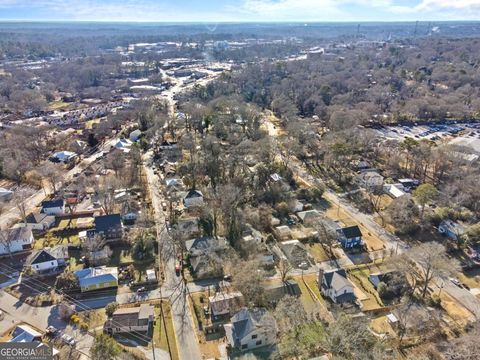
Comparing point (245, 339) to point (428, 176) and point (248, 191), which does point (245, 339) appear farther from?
point (428, 176)

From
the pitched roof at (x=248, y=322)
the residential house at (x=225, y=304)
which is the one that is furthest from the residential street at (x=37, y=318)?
the pitched roof at (x=248, y=322)

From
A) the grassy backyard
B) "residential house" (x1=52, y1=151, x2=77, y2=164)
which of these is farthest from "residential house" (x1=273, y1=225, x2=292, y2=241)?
"residential house" (x1=52, y1=151, x2=77, y2=164)

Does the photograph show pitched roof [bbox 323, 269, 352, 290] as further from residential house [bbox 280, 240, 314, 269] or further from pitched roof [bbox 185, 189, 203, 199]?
pitched roof [bbox 185, 189, 203, 199]

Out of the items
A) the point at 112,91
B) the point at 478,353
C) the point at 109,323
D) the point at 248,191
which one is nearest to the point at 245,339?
the point at 109,323

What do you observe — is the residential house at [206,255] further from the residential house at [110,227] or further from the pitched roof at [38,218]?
the pitched roof at [38,218]

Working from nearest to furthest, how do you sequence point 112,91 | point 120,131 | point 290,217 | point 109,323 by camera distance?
point 109,323
point 290,217
point 120,131
point 112,91

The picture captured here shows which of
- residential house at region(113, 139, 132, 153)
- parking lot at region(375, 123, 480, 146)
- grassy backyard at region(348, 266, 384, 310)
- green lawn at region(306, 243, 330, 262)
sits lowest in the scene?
parking lot at region(375, 123, 480, 146)

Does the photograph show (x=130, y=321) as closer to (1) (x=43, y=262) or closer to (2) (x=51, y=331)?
(2) (x=51, y=331)
